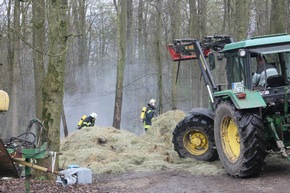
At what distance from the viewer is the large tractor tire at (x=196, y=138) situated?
932 cm

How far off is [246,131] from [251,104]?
17.8 inches

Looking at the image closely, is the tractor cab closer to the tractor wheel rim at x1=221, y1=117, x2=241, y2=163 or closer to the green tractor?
the green tractor

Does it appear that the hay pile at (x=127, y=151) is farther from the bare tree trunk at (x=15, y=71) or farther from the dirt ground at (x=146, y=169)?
the bare tree trunk at (x=15, y=71)

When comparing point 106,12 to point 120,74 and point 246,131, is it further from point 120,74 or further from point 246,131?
point 246,131

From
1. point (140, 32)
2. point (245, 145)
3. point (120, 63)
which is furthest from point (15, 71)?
point (245, 145)

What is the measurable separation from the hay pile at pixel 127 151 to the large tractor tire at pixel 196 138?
21 cm

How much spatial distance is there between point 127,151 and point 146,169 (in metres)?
2.17

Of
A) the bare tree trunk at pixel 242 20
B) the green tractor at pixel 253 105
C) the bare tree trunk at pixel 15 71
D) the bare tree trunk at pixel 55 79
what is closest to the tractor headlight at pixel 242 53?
the green tractor at pixel 253 105

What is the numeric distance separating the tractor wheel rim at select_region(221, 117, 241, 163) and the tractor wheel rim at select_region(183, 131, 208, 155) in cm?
145

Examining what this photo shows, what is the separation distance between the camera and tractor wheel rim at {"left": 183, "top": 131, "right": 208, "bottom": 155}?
9539 mm

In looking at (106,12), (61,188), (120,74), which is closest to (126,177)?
(61,188)

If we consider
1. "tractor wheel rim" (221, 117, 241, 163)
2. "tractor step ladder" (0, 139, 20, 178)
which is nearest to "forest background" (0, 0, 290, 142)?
"tractor wheel rim" (221, 117, 241, 163)

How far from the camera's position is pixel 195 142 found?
9.65m

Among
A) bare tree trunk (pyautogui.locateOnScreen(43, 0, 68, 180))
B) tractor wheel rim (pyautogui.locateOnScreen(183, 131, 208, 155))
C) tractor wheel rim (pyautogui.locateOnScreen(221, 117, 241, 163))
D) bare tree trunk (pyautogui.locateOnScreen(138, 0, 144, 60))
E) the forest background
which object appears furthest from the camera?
bare tree trunk (pyautogui.locateOnScreen(138, 0, 144, 60))
